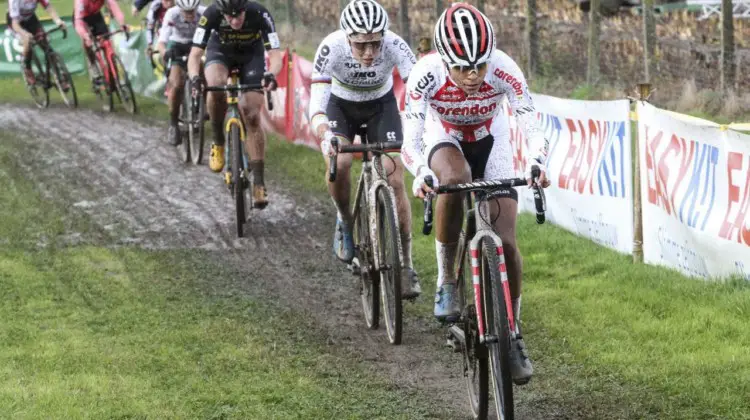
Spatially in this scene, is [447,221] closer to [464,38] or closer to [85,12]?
[464,38]

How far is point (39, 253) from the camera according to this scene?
11414 mm

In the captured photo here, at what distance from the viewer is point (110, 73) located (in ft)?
67.2

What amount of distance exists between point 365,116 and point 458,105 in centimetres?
243

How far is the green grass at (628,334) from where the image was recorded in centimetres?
672

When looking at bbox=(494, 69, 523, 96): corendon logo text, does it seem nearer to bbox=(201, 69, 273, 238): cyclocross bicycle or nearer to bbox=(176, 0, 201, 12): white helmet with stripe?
bbox=(201, 69, 273, 238): cyclocross bicycle

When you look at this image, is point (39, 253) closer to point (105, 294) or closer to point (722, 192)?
point (105, 294)

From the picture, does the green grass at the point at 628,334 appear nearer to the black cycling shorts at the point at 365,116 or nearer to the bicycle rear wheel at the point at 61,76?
the black cycling shorts at the point at 365,116

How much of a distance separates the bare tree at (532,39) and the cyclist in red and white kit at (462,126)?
10.2m

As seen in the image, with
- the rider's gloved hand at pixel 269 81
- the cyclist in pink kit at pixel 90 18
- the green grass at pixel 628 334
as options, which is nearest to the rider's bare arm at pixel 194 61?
the rider's gloved hand at pixel 269 81

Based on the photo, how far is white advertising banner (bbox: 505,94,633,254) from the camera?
1009 cm

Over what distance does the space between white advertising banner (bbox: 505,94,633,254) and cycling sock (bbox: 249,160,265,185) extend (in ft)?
8.68

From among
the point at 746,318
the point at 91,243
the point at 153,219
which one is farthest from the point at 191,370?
the point at 153,219

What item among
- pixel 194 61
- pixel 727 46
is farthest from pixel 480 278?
pixel 727 46

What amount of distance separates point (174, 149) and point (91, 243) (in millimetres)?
5517
